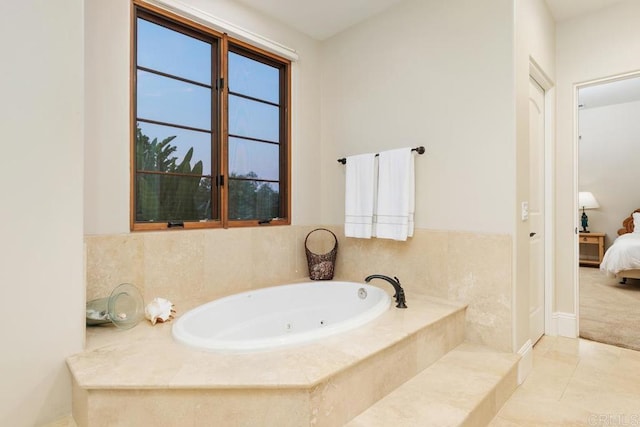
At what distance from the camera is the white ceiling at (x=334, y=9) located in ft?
8.48

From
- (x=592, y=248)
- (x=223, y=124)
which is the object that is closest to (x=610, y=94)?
(x=592, y=248)

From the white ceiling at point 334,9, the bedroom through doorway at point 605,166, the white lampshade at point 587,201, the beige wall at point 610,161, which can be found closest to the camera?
the white ceiling at point 334,9

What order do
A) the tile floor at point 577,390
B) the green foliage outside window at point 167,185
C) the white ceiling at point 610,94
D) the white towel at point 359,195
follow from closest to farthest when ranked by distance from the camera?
the tile floor at point 577,390
the green foliage outside window at point 167,185
the white towel at point 359,195
the white ceiling at point 610,94

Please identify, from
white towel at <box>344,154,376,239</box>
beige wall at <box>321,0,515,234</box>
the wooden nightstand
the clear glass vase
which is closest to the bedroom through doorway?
Answer: the wooden nightstand

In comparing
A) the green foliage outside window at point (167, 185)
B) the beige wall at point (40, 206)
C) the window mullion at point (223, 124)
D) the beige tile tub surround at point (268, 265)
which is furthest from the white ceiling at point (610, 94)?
the beige wall at point (40, 206)

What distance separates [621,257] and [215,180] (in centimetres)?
498

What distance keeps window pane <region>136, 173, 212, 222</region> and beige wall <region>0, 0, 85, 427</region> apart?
66 centimetres

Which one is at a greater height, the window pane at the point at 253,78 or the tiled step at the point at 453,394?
the window pane at the point at 253,78

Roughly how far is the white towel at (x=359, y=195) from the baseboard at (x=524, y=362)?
1.25 m

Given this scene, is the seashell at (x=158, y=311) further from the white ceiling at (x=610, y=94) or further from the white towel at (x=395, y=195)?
the white ceiling at (x=610, y=94)

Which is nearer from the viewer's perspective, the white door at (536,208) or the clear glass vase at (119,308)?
the clear glass vase at (119,308)

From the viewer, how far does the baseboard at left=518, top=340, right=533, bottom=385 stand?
6.73 ft

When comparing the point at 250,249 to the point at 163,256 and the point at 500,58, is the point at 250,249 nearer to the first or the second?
the point at 163,256

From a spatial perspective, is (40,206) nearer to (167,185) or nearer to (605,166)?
(167,185)
